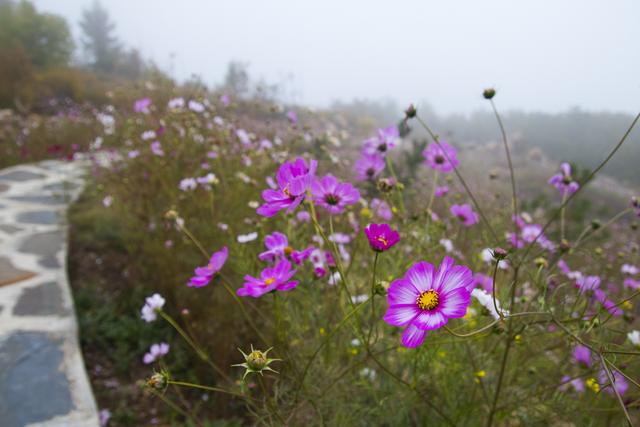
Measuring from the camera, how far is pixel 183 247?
86.7 inches

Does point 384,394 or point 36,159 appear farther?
point 36,159

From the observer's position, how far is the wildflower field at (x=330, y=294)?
0.85m

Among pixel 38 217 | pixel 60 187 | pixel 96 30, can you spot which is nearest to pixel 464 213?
pixel 38 217

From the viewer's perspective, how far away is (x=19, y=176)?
3.98 m

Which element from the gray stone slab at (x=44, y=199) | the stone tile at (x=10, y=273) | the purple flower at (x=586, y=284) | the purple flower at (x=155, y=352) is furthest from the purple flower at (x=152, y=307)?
the gray stone slab at (x=44, y=199)

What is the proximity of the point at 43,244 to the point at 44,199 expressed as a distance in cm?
111

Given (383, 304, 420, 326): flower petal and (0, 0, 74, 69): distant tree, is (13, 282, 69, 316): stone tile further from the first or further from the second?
(0, 0, 74, 69): distant tree

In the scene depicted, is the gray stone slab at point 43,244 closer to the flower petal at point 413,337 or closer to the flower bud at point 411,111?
the flower bud at point 411,111

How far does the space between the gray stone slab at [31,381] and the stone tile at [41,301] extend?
0.18m

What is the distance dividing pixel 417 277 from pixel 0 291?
2.18m

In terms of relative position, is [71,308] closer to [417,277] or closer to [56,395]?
[56,395]

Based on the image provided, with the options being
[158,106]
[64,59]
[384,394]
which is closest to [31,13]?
[64,59]

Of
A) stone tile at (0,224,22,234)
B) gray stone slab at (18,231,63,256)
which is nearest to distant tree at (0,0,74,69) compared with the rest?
stone tile at (0,224,22,234)

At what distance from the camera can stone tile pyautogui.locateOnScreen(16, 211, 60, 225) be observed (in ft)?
9.48
